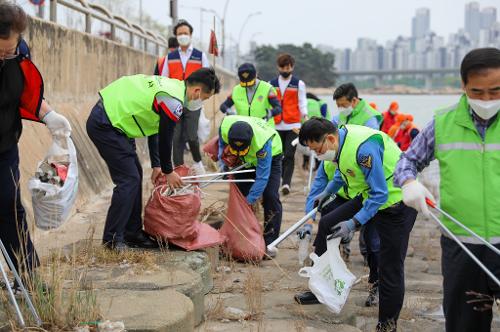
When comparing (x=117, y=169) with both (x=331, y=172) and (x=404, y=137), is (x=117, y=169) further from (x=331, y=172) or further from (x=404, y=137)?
(x=404, y=137)

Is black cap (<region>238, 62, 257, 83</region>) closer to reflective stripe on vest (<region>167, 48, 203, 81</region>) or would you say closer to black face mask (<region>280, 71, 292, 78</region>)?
reflective stripe on vest (<region>167, 48, 203, 81</region>)

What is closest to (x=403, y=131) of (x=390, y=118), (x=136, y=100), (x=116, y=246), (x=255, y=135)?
(x=390, y=118)

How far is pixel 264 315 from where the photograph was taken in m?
4.44

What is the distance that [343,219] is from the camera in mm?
4574

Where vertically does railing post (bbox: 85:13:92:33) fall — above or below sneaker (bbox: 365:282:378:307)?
Answer: above

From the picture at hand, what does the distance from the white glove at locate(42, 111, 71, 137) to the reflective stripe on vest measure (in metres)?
4.35

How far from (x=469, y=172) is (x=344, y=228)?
57.1 inches

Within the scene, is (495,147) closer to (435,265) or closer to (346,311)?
(346,311)

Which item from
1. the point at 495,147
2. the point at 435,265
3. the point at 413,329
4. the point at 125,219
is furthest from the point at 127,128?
the point at 435,265

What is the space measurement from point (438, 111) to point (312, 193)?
2.13 metres

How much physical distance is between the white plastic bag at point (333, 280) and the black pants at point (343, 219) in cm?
27

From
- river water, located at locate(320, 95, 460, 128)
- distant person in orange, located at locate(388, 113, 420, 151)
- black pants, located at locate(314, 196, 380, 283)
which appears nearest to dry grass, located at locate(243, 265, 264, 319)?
black pants, located at locate(314, 196, 380, 283)

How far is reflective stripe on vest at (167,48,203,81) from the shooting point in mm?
7958

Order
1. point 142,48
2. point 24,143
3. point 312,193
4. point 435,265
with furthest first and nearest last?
point 142,48
point 435,265
point 24,143
point 312,193
